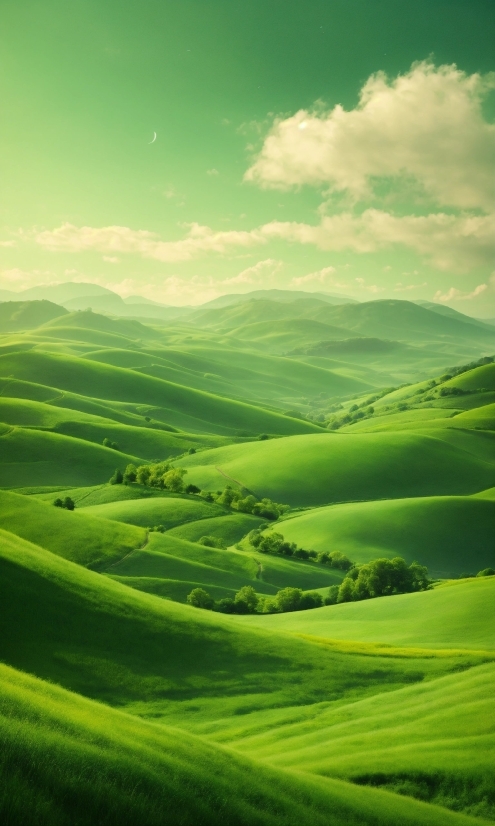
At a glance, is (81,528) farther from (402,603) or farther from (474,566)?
(474,566)

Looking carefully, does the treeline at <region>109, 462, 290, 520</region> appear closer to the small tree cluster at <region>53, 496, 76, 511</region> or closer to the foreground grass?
the small tree cluster at <region>53, 496, 76, 511</region>

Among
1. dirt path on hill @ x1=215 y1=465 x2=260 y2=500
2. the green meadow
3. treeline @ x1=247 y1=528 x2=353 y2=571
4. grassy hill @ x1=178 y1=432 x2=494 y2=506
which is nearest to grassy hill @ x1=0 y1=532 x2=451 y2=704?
the green meadow

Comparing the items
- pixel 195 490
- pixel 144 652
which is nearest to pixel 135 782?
pixel 144 652

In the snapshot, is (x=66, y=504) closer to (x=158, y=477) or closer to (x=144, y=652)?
(x=158, y=477)

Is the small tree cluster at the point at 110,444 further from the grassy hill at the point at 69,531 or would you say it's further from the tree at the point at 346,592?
the tree at the point at 346,592

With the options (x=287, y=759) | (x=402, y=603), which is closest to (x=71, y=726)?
(x=287, y=759)

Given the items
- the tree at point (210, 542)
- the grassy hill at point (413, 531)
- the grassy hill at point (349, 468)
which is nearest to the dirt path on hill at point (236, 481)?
the grassy hill at point (349, 468)
